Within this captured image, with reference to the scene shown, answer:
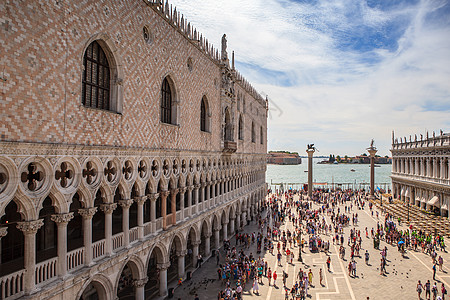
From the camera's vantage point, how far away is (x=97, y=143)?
891 cm

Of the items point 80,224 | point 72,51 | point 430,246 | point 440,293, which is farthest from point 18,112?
point 430,246

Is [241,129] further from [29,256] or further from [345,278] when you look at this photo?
[29,256]

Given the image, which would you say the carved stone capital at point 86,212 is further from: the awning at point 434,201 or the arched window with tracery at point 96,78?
the awning at point 434,201

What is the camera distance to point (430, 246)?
1967 centimetres

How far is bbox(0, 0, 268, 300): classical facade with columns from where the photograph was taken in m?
6.73

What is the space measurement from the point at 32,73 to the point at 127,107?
3607 mm

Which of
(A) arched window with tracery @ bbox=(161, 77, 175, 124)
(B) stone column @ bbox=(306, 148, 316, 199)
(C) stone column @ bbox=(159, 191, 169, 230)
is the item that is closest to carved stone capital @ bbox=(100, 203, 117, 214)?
(C) stone column @ bbox=(159, 191, 169, 230)

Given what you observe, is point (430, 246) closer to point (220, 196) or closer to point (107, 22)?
point (220, 196)

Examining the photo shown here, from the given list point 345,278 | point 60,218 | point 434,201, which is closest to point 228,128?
point 345,278

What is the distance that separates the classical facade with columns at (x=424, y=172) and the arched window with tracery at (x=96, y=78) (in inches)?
1101

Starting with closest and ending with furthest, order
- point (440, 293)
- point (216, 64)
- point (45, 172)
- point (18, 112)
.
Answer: point (18, 112) → point (45, 172) → point (440, 293) → point (216, 64)

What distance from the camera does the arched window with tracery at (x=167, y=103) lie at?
13.5m

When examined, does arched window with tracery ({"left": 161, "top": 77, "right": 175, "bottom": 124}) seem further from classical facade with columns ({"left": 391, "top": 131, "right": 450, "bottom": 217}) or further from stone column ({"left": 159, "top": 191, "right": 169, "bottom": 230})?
classical facade with columns ({"left": 391, "top": 131, "right": 450, "bottom": 217})

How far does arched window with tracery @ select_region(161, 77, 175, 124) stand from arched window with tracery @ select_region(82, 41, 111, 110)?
12.2 feet
